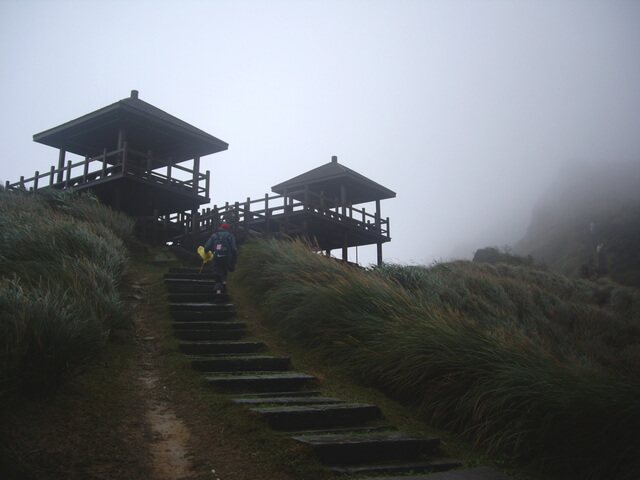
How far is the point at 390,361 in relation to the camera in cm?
611

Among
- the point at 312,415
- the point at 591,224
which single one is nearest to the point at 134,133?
the point at 312,415

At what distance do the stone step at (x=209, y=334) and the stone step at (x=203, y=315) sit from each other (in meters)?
0.94

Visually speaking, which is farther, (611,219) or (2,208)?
(611,219)

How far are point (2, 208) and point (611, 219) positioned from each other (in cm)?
Answer: 4738

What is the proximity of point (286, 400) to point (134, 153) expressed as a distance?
581 inches

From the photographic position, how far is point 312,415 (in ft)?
15.7

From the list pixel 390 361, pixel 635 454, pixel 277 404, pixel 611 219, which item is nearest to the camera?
pixel 635 454

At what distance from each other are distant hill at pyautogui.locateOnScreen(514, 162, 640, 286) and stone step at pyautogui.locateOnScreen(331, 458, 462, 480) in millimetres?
25635

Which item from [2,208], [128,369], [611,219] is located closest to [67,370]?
[128,369]

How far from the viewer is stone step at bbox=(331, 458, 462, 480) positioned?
379cm

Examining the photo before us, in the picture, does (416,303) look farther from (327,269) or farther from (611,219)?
(611,219)

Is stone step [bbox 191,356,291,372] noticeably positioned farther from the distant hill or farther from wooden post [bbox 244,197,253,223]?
the distant hill

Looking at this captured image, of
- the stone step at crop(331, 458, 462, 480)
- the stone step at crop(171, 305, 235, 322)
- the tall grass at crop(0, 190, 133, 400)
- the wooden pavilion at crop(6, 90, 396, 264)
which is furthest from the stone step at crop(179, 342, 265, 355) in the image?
the wooden pavilion at crop(6, 90, 396, 264)

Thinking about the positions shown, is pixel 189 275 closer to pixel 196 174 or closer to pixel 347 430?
pixel 347 430
